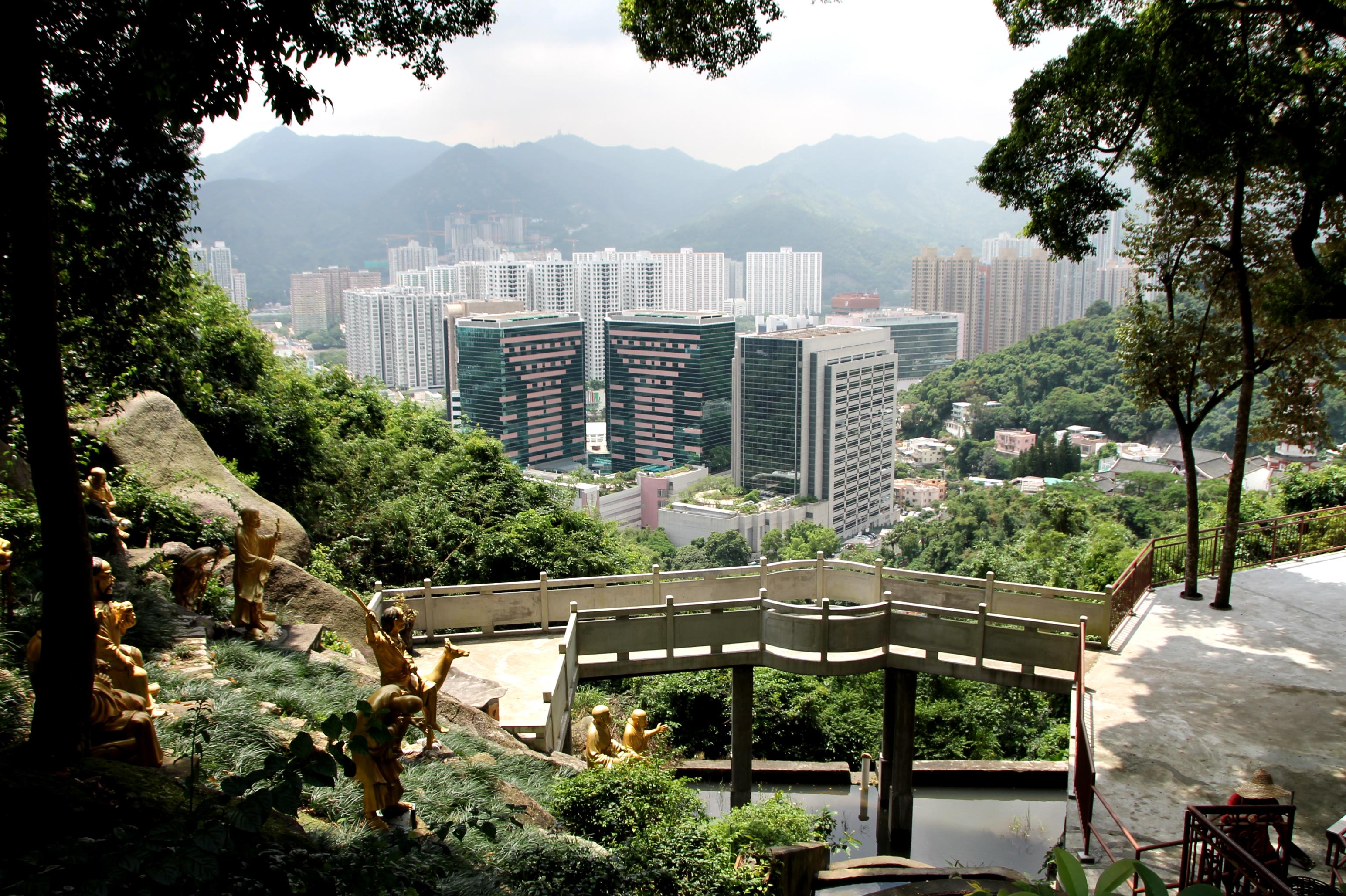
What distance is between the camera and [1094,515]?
77.9 ft

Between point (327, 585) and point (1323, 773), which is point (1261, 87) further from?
point (327, 585)

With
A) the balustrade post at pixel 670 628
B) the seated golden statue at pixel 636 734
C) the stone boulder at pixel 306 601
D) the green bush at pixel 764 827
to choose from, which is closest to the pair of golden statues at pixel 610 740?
the seated golden statue at pixel 636 734

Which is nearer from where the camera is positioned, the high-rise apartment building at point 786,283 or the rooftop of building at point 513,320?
the rooftop of building at point 513,320

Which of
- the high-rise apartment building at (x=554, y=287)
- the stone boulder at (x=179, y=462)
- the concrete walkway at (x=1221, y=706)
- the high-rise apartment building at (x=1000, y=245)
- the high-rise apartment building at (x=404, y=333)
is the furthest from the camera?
the high-rise apartment building at (x=1000, y=245)

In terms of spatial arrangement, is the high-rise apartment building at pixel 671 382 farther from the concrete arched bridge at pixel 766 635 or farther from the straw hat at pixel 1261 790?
the straw hat at pixel 1261 790

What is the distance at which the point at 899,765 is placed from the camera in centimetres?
1050

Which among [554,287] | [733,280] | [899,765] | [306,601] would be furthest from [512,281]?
[899,765]

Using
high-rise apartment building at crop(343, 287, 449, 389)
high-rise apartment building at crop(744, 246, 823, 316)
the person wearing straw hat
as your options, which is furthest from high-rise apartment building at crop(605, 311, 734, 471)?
high-rise apartment building at crop(744, 246, 823, 316)

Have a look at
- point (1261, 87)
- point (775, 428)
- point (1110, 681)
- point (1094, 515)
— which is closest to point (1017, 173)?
point (1261, 87)

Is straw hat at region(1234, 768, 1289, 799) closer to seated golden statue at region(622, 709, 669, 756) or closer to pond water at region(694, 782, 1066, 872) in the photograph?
pond water at region(694, 782, 1066, 872)

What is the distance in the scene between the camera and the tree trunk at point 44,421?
14.2ft

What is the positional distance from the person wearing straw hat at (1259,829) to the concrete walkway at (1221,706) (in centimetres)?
117

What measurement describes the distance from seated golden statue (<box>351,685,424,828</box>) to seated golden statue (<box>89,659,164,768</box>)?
103cm

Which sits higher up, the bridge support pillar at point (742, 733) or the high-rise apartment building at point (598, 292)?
the high-rise apartment building at point (598, 292)
